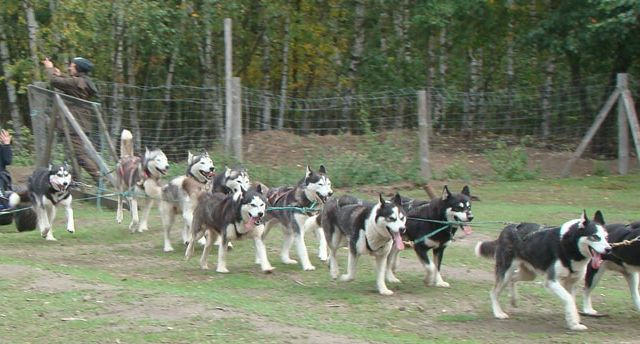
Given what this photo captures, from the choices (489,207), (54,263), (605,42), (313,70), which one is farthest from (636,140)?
(313,70)

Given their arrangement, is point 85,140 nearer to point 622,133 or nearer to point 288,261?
point 288,261

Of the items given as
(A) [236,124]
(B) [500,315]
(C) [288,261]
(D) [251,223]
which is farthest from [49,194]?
(B) [500,315]

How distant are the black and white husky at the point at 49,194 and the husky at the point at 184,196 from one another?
4.50 feet

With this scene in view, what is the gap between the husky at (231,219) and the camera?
9859 millimetres

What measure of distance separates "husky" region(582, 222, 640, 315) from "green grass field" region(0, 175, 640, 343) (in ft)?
0.70

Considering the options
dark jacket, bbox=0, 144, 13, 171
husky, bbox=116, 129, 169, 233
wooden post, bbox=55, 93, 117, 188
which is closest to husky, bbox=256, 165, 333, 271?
husky, bbox=116, 129, 169, 233

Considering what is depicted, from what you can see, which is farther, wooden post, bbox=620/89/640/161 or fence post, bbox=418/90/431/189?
wooden post, bbox=620/89/640/161

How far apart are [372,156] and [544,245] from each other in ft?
31.9

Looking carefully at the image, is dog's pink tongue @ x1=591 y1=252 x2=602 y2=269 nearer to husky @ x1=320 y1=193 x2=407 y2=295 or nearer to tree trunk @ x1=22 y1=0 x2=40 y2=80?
husky @ x1=320 y1=193 x2=407 y2=295

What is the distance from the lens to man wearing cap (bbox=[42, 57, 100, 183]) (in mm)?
15422

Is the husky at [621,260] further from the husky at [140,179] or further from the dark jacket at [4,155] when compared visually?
the dark jacket at [4,155]

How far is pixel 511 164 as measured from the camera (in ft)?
59.6

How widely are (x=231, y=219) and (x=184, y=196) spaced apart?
6.20 feet

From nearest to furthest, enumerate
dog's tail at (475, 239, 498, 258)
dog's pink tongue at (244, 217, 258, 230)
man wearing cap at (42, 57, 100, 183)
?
1. dog's tail at (475, 239, 498, 258)
2. dog's pink tongue at (244, 217, 258, 230)
3. man wearing cap at (42, 57, 100, 183)
